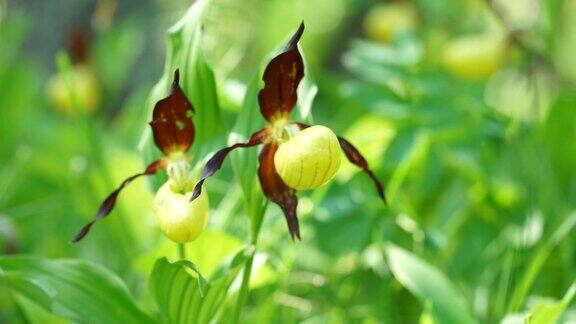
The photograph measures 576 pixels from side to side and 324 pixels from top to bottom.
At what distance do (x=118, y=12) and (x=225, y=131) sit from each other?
292 cm

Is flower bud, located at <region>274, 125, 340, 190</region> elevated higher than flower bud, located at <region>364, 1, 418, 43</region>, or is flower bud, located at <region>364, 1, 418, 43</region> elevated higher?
flower bud, located at <region>274, 125, 340, 190</region>

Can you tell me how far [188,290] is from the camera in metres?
0.89

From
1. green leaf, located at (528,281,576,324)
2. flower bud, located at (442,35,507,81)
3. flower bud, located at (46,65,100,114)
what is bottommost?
flower bud, located at (46,65,100,114)

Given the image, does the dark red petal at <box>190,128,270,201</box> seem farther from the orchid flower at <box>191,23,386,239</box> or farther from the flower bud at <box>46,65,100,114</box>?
the flower bud at <box>46,65,100,114</box>

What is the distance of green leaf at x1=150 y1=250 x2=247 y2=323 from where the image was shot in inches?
34.3

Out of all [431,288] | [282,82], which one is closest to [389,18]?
[431,288]

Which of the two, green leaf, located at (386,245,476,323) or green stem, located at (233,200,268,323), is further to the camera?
green leaf, located at (386,245,476,323)

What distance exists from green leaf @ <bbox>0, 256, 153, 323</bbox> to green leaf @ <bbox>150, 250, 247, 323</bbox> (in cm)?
4

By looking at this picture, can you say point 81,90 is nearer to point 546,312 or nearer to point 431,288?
point 431,288

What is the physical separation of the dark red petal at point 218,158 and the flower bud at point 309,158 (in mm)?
49

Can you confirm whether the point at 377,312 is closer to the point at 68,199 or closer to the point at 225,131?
the point at 225,131

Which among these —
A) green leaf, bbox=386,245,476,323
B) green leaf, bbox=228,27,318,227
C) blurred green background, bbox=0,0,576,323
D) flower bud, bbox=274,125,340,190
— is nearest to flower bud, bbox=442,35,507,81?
blurred green background, bbox=0,0,576,323

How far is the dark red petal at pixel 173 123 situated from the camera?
2.85 ft

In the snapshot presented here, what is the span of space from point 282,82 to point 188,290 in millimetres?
232
